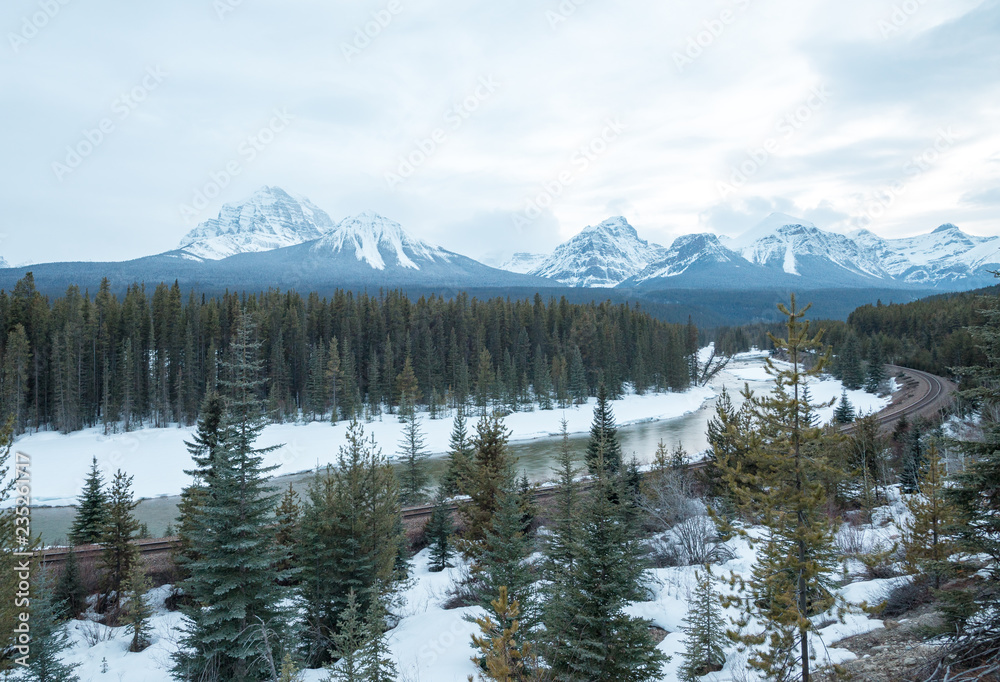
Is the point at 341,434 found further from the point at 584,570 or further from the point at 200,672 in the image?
the point at 584,570

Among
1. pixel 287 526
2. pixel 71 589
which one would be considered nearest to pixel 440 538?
pixel 287 526

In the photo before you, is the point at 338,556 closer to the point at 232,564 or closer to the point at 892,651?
the point at 232,564

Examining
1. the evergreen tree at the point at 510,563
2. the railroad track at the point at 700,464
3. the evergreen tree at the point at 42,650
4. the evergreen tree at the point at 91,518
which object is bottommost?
the railroad track at the point at 700,464

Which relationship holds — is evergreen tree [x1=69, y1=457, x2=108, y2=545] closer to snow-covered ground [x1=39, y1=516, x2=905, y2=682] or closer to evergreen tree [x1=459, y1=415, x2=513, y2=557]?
snow-covered ground [x1=39, y1=516, x2=905, y2=682]

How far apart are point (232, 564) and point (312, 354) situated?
59.6m

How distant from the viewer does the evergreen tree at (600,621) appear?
30.1 ft

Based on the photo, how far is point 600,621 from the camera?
923cm

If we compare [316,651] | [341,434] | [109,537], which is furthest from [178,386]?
[316,651]

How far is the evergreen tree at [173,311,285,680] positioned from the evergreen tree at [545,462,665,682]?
25.2 ft

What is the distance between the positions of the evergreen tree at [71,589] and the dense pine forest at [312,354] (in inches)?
1243

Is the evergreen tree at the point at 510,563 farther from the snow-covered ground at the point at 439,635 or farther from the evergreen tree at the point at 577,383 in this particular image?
the evergreen tree at the point at 577,383

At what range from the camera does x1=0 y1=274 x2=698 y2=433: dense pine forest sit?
56375 millimetres

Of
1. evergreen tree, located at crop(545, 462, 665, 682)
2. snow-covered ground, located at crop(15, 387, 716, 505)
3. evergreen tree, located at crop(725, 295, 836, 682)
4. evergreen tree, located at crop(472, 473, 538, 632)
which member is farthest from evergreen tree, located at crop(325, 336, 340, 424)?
evergreen tree, located at crop(725, 295, 836, 682)

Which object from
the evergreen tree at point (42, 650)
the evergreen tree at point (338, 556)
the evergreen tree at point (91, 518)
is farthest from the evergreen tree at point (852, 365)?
the evergreen tree at point (42, 650)
